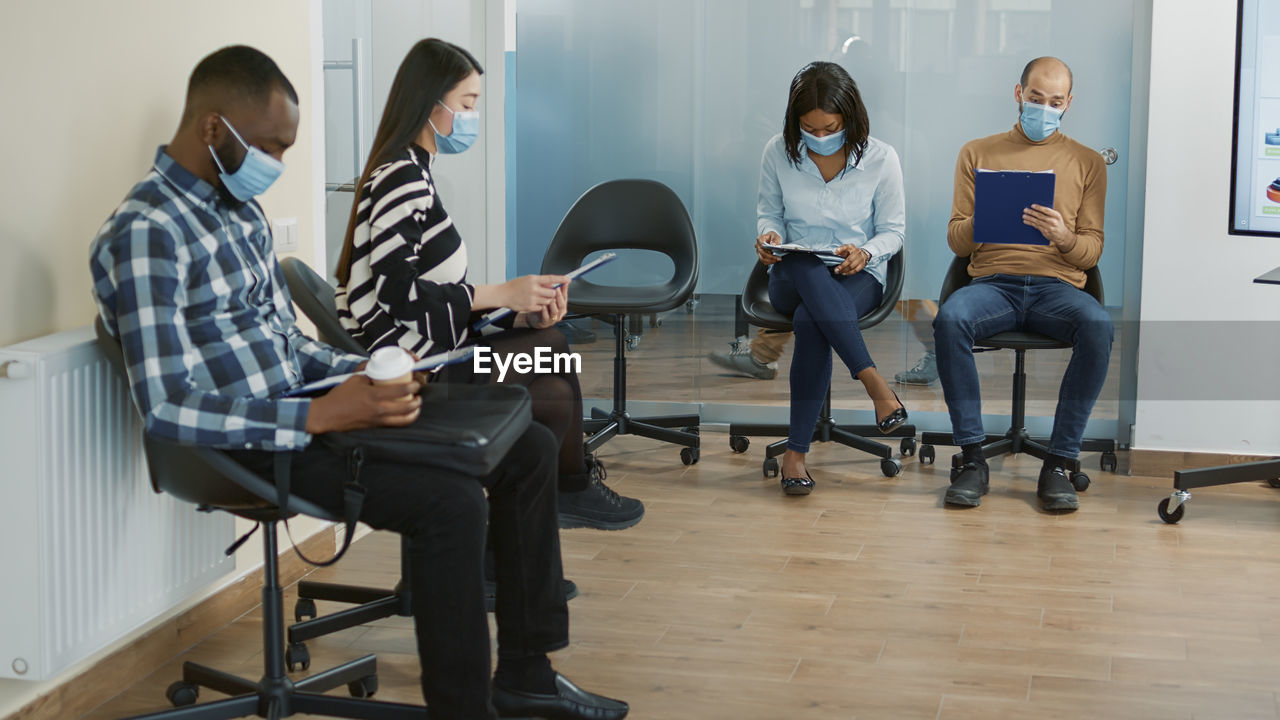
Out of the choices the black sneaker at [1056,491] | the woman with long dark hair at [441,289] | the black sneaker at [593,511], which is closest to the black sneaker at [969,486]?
the black sneaker at [1056,491]

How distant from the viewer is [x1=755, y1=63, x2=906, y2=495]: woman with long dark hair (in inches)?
154

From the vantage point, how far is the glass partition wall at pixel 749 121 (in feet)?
14.7

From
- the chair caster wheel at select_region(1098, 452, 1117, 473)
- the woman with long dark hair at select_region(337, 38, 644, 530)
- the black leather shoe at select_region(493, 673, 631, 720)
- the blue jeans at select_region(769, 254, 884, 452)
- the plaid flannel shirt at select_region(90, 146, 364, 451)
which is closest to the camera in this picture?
the plaid flannel shirt at select_region(90, 146, 364, 451)

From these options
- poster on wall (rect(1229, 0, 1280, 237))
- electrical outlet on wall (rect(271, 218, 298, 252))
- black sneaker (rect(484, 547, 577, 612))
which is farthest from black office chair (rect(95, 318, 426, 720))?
poster on wall (rect(1229, 0, 1280, 237))

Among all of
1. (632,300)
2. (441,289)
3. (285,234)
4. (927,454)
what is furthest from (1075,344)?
(285,234)

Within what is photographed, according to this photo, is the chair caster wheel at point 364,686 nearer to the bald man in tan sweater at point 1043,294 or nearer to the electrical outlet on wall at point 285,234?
the electrical outlet on wall at point 285,234

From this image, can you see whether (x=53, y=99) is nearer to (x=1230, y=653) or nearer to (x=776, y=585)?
(x=776, y=585)

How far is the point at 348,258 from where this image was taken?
253 centimetres

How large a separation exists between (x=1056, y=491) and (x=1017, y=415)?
1.57 ft

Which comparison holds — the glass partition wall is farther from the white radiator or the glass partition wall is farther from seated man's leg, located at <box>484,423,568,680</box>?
the white radiator

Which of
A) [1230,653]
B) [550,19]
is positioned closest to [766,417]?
[550,19]

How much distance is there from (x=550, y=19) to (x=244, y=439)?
329cm

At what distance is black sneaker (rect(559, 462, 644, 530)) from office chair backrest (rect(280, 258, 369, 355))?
0.61 m

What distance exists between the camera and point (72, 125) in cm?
224
